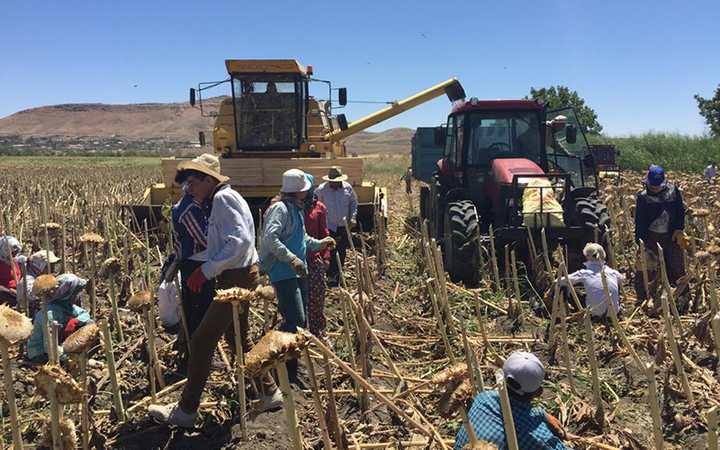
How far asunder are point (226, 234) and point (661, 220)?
4.73 metres

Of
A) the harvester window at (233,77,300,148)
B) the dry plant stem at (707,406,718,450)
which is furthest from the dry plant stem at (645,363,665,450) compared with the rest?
the harvester window at (233,77,300,148)

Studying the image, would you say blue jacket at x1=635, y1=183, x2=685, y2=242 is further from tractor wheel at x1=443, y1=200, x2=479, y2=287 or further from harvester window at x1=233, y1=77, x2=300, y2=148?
harvester window at x1=233, y1=77, x2=300, y2=148

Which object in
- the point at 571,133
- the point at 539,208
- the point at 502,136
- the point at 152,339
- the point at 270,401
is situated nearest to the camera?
the point at 270,401

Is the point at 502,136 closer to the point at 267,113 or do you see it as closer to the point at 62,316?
the point at 267,113

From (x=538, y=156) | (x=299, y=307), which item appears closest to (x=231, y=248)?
(x=299, y=307)

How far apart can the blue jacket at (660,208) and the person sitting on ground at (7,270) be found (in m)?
5.83

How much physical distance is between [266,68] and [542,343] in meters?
7.75

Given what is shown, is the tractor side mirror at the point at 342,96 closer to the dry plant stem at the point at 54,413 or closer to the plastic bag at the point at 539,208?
the plastic bag at the point at 539,208

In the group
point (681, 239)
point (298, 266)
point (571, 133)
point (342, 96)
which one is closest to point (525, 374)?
point (298, 266)

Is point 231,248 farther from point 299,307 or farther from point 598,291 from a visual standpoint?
point 598,291

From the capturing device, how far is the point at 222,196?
3.65 meters

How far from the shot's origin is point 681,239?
20.4 ft

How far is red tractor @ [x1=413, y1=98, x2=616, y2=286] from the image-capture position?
7047 millimetres

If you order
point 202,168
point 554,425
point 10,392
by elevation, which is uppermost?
point 202,168
